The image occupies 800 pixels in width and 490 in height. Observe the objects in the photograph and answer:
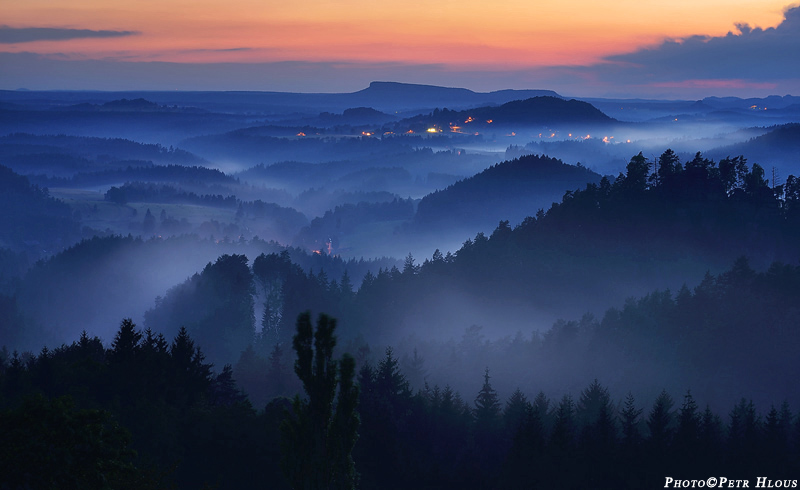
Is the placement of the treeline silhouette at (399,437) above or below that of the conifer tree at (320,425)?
below

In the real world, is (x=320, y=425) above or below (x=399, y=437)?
above

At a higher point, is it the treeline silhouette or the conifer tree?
the conifer tree

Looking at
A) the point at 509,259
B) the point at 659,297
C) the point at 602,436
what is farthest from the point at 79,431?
the point at 509,259

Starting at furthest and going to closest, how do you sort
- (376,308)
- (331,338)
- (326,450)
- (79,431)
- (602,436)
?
(376,308)
(602,436)
(326,450)
(331,338)
(79,431)

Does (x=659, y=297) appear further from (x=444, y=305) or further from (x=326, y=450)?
(x=326, y=450)

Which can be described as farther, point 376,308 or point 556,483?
point 376,308

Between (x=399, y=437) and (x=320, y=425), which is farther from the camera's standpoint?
(x=399, y=437)

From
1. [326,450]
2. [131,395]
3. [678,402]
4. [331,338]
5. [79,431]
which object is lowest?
[678,402]

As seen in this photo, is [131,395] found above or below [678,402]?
above

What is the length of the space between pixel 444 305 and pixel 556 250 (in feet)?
81.0

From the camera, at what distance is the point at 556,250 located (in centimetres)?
13362

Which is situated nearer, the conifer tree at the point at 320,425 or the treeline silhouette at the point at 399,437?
the conifer tree at the point at 320,425

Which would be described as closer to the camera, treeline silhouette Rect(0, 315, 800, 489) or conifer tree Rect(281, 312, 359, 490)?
conifer tree Rect(281, 312, 359, 490)

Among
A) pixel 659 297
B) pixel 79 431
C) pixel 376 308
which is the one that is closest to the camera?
pixel 79 431
